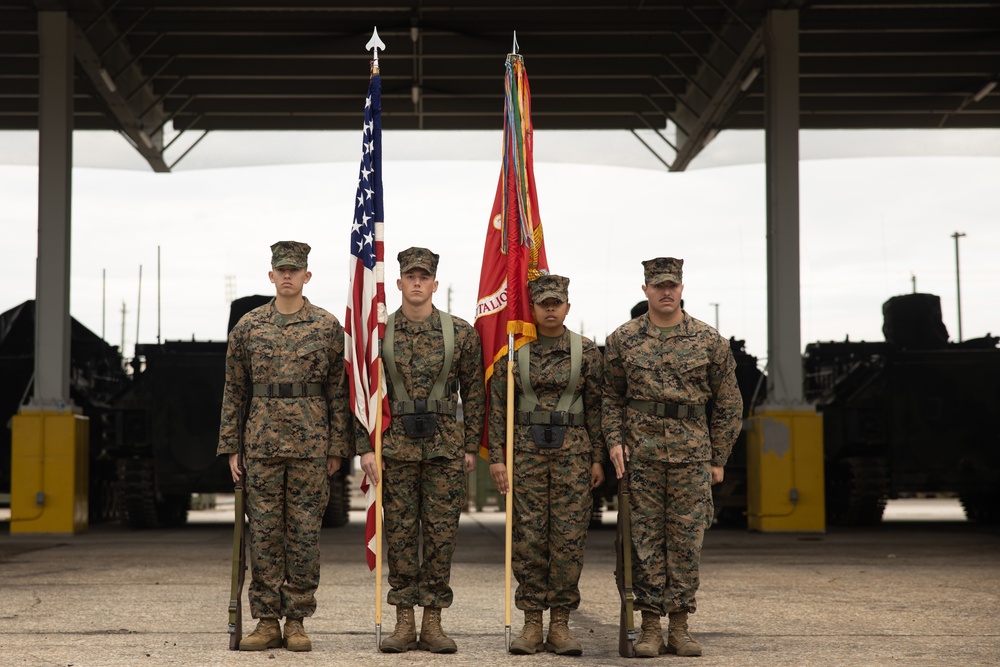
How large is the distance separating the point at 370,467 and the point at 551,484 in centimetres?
83

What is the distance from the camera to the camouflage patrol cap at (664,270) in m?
6.03

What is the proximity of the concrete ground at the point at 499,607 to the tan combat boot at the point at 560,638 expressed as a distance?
0.08 metres

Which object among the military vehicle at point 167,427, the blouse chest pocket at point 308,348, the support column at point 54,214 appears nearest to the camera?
the blouse chest pocket at point 308,348

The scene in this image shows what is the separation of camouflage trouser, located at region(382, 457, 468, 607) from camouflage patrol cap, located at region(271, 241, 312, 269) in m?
1.02

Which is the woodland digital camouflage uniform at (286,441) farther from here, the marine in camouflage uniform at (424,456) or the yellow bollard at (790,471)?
the yellow bollard at (790,471)

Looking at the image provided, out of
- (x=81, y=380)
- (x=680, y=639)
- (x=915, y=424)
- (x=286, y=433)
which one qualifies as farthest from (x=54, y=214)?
(x=680, y=639)

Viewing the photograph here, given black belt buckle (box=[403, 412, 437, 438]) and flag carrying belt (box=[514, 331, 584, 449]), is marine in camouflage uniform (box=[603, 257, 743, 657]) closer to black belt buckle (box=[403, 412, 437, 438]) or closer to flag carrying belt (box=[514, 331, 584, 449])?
flag carrying belt (box=[514, 331, 584, 449])

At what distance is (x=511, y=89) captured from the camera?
6672mm

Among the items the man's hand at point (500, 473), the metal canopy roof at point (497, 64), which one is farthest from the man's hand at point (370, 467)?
the metal canopy roof at point (497, 64)

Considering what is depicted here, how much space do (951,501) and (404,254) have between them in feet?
99.8

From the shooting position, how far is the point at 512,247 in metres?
6.50

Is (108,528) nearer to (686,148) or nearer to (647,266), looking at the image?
(686,148)

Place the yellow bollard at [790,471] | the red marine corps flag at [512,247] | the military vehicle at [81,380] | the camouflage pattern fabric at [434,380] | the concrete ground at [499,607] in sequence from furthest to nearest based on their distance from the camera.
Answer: the military vehicle at [81,380]
the yellow bollard at [790,471]
the red marine corps flag at [512,247]
the camouflage pattern fabric at [434,380]
the concrete ground at [499,607]

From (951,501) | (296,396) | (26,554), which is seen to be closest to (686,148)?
(26,554)
